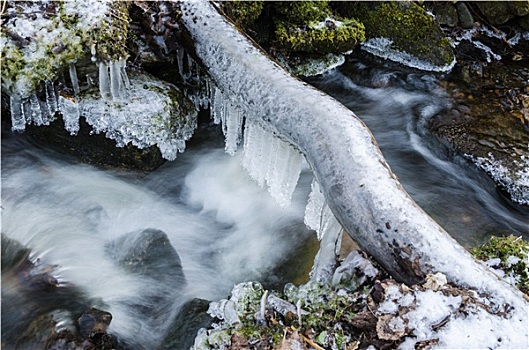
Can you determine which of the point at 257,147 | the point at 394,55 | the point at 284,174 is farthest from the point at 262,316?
the point at 394,55

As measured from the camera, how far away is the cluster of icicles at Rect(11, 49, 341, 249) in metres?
3.45

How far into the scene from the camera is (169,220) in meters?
4.46

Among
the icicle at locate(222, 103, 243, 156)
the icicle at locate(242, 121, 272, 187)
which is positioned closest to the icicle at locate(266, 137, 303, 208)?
the icicle at locate(242, 121, 272, 187)

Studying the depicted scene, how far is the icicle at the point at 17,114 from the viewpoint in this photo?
13.3 feet

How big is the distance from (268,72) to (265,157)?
75 centimetres

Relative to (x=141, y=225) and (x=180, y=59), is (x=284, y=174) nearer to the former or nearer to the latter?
(x=141, y=225)

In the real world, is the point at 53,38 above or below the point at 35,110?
above

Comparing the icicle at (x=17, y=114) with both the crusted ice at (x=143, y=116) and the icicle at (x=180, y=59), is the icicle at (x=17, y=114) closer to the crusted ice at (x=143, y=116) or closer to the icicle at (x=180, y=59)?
the crusted ice at (x=143, y=116)

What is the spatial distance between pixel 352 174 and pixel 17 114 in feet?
10.6

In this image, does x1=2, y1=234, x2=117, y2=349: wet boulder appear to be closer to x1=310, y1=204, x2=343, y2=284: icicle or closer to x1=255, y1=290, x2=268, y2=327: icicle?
x1=255, y1=290, x2=268, y2=327: icicle

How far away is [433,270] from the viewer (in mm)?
2406

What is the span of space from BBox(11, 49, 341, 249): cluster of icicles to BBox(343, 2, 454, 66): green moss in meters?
3.09

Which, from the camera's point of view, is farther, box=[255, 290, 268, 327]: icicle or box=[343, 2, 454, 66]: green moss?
box=[343, 2, 454, 66]: green moss

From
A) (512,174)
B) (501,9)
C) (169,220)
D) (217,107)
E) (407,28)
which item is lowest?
(169,220)
